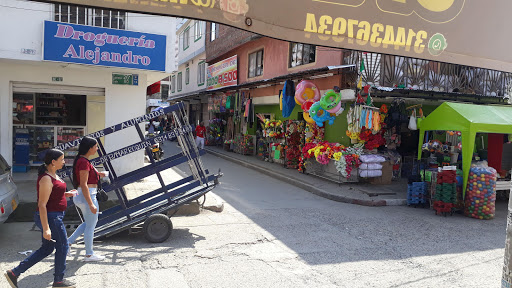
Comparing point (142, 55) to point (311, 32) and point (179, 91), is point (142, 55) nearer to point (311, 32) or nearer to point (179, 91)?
point (311, 32)

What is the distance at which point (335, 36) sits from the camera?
1.80 metres

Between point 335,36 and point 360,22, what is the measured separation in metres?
0.15

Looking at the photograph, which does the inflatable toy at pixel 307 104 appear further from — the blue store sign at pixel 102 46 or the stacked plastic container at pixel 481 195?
the stacked plastic container at pixel 481 195

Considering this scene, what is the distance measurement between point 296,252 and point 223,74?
58.2ft

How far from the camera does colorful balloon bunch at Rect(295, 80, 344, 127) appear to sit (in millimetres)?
11727

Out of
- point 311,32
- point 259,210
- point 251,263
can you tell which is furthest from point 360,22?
point 259,210

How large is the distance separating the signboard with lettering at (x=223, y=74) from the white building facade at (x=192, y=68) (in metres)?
1.81

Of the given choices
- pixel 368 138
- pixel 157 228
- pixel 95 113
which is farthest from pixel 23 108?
pixel 368 138

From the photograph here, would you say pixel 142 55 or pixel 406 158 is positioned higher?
pixel 142 55

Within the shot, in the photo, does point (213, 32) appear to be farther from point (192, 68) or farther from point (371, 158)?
point (371, 158)

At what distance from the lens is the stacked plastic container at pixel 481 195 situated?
8.55 meters

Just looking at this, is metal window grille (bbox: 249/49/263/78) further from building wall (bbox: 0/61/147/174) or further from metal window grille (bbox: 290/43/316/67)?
building wall (bbox: 0/61/147/174)

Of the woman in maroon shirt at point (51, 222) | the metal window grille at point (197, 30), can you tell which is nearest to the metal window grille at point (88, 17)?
the woman in maroon shirt at point (51, 222)

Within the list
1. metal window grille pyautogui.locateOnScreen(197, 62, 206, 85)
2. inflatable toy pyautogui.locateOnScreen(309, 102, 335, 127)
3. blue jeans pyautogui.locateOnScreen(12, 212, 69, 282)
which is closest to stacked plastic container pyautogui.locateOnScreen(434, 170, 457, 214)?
inflatable toy pyautogui.locateOnScreen(309, 102, 335, 127)
